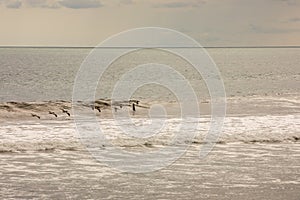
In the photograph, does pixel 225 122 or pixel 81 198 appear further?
pixel 225 122

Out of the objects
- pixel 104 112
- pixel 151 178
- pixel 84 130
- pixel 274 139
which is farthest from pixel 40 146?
pixel 104 112

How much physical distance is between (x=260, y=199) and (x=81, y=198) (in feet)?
12.5

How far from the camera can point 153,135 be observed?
2198 centimetres

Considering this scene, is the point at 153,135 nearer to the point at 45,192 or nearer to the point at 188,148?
the point at 188,148

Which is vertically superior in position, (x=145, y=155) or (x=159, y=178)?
(x=145, y=155)

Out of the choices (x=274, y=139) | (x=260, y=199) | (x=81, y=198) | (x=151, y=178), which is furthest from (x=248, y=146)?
(x=81, y=198)

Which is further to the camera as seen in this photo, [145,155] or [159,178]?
[145,155]

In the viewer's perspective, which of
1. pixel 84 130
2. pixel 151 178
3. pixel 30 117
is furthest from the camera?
pixel 30 117

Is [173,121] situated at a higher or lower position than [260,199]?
higher

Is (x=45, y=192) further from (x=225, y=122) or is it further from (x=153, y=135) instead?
(x=225, y=122)

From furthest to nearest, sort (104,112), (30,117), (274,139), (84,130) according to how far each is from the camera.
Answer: (104,112)
(30,117)
(84,130)
(274,139)

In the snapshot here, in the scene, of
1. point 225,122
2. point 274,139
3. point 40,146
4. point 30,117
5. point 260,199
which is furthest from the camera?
point 30,117

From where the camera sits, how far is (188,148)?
62.9ft

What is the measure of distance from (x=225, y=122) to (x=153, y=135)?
5280mm
